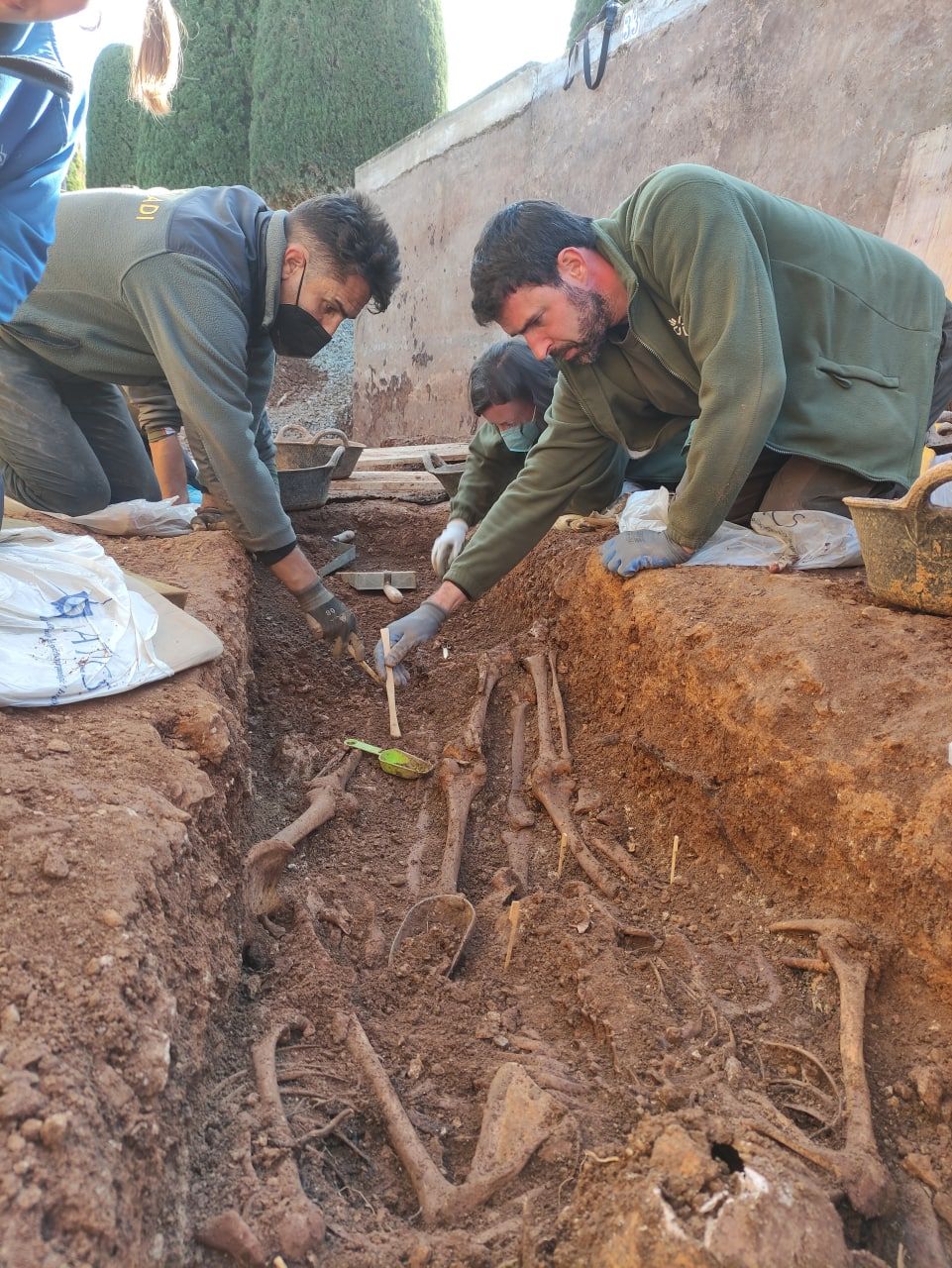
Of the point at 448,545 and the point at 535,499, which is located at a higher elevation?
the point at 535,499

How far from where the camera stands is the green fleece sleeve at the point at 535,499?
3.61m

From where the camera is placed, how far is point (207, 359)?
3.11 metres

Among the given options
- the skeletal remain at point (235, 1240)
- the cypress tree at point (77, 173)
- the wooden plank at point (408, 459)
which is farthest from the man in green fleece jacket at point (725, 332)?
the cypress tree at point (77, 173)

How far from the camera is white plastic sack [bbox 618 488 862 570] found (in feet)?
10.3

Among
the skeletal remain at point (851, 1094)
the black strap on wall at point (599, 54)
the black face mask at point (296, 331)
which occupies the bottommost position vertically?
the skeletal remain at point (851, 1094)

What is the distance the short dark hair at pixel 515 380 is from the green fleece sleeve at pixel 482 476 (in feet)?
0.83

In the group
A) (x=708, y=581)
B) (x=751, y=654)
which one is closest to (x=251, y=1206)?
(x=751, y=654)

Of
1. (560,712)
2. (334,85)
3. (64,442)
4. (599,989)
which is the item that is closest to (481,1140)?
(599,989)

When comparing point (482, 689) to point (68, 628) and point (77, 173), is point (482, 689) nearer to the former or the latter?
point (68, 628)

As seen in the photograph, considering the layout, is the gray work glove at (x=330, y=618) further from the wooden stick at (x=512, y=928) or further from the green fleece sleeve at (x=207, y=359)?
the wooden stick at (x=512, y=928)

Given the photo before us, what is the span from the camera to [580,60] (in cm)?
720

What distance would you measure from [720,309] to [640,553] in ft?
3.06

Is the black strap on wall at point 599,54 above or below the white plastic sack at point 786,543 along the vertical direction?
above

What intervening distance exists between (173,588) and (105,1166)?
6.85ft
